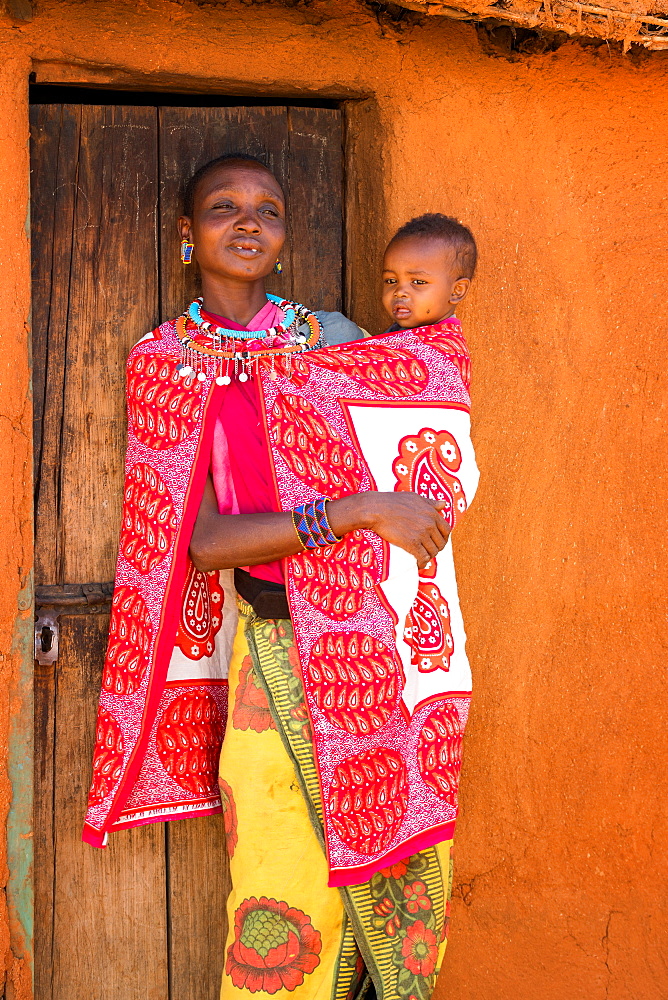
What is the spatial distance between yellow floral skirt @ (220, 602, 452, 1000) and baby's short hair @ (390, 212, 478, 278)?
3.21 ft

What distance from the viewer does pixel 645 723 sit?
2.98 meters

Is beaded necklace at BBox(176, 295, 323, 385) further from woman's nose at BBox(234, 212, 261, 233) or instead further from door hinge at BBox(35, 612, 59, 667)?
door hinge at BBox(35, 612, 59, 667)

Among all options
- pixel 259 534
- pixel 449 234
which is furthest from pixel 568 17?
pixel 259 534

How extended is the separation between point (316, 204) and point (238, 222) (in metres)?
0.48

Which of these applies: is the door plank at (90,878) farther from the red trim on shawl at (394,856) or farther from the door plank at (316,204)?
the door plank at (316,204)

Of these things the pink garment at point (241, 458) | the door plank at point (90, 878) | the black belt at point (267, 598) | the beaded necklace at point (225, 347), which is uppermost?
the beaded necklace at point (225, 347)

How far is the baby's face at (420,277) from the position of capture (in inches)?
99.3

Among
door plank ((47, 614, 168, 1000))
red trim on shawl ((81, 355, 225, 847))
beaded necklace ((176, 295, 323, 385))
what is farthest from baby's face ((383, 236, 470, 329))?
door plank ((47, 614, 168, 1000))

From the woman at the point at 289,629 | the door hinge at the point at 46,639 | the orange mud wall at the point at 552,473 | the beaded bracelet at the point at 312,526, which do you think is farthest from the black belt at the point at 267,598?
the orange mud wall at the point at 552,473

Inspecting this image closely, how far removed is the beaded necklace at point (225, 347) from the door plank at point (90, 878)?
2.42 ft

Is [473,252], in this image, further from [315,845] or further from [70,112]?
[315,845]

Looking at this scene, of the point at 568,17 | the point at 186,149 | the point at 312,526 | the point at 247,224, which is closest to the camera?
the point at 312,526

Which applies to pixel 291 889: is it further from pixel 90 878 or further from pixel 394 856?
pixel 90 878

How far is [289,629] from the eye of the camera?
7.82ft
